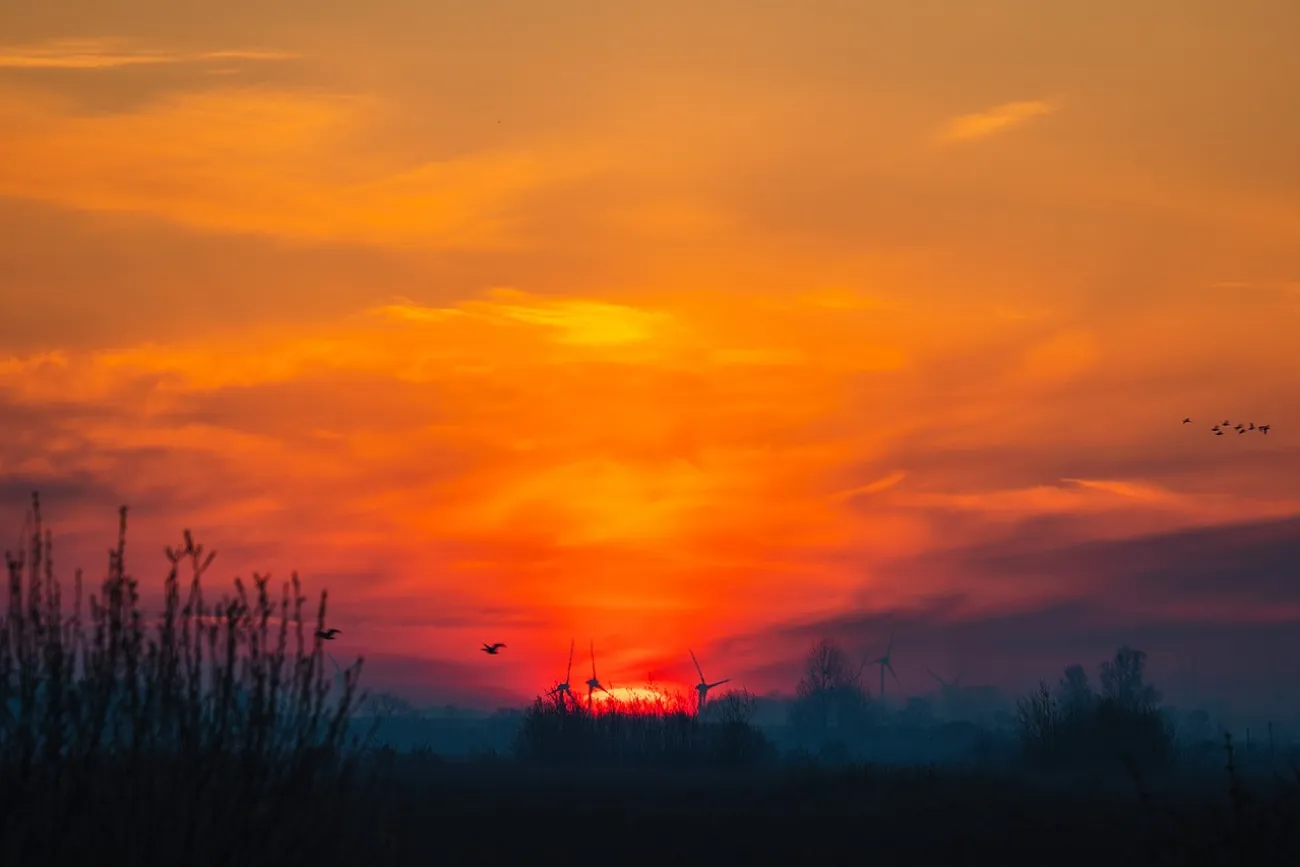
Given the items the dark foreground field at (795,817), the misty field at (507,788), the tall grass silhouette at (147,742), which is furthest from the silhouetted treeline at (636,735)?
the tall grass silhouette at (147,742)

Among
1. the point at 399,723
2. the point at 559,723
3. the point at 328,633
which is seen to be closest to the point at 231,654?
the point at 328,633

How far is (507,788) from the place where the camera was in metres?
38.3

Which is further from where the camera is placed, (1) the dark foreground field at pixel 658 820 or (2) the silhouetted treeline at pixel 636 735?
(2) the silhouetted treeline at pixel 636 735

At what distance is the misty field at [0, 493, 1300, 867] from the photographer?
13.1 m

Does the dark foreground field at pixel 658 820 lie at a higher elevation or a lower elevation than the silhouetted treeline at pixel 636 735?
lower

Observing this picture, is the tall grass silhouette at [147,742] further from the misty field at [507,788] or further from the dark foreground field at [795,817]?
the dark foreground field at [795,817]

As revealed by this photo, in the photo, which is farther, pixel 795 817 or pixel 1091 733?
pixel 1091 733

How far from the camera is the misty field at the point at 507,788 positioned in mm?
13109

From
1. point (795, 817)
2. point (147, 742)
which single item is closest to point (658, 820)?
point (795, 817)

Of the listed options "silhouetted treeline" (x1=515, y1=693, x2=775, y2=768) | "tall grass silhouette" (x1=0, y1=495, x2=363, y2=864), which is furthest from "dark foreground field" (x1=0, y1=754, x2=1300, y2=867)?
"silhouetted treeline" (x1=515, y1=693, x2=775, y2=768)

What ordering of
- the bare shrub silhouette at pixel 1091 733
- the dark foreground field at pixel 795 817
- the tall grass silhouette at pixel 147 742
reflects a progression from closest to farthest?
the tall grass silhouette at pixel 147 742, the dark foreground field at pixel 795 817, the bare shrub silhouette at pixel 1091 733

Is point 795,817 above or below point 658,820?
below

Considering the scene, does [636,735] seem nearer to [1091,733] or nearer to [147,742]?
[1091,733]

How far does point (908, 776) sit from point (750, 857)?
11891 mm
